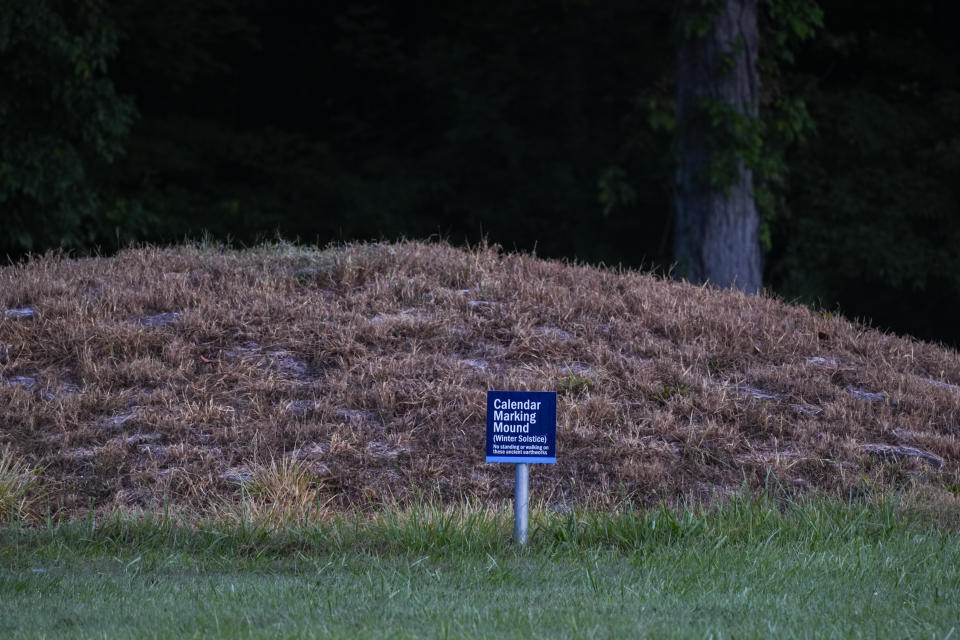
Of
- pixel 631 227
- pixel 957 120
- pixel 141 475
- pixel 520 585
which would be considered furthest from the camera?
pixel 631 227

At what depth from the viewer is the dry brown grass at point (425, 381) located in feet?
24.0

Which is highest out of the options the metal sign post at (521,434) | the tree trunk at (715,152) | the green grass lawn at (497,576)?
the tree trunk at (715,152)

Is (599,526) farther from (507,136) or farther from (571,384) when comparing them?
(507,136)

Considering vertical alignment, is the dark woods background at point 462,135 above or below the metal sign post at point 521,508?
above

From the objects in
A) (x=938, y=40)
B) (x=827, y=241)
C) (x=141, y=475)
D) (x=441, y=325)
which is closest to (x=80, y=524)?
(x=141, y=475)

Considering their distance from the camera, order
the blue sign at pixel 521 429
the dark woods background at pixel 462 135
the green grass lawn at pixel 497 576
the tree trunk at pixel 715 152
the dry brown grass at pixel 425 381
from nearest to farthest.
A: 1. the green grass lawn at pixel 497 576
2. the blue sign at pixel 521 429
3. the dry brown grass at pixel 425 381
4. the tree trunk at pixel 715 152
5. the dark woods background at pixel 462 135

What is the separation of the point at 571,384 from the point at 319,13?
17810 millimetres

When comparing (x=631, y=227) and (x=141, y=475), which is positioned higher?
(x=631, y=227)

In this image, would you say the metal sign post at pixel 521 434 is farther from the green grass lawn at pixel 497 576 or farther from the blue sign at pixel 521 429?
the green grass lawn at pixel 497 576

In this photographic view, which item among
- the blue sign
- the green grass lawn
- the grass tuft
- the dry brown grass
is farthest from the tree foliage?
the blue sign

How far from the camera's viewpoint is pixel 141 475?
7.12 metres

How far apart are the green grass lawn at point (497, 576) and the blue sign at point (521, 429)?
0.45 m

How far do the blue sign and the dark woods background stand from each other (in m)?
10.1

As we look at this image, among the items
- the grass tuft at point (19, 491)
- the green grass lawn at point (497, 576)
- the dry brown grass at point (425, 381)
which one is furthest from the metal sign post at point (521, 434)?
the grass tuft at point (19, 491)
